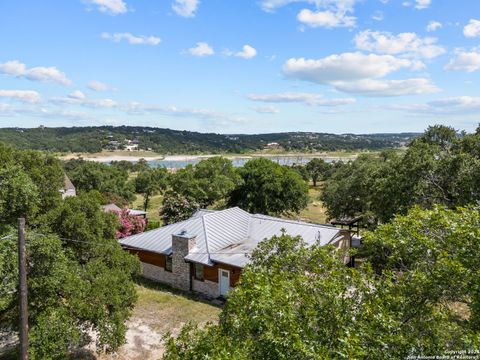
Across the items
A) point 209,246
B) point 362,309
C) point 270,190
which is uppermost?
point 362,309

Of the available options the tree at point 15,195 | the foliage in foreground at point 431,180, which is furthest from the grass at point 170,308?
the foliage in foreground at point 431,180

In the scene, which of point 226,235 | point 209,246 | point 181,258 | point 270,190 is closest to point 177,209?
point 270,190

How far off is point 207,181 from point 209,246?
57.4ft

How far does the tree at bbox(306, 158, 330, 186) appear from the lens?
85.1m

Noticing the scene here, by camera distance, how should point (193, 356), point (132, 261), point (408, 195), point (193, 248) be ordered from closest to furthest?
point (193, 356) → point (132, 261) → point (408, 195) → point (193, 248)

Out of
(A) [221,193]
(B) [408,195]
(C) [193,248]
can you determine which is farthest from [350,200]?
(C) [193,248]

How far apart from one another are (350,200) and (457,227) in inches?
1188

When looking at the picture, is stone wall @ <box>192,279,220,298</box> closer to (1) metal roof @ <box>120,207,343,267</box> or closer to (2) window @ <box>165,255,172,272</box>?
(1) metal roof @ <box>120,207,343,267</box>

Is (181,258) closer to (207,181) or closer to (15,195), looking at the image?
(15,195)

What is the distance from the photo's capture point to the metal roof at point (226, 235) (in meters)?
20.8

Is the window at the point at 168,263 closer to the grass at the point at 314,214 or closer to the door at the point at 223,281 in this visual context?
the door at the point at 223,281

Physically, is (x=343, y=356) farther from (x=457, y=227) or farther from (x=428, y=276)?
(x=457, y=227)

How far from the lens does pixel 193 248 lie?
2130 cm

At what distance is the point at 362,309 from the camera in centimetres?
640
